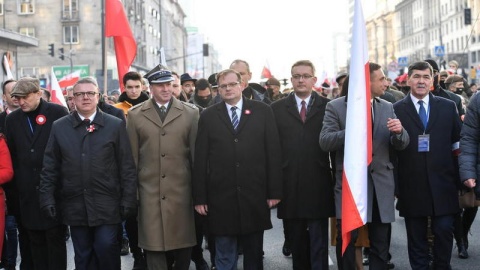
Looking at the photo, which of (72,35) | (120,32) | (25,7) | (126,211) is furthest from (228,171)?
(25,7)

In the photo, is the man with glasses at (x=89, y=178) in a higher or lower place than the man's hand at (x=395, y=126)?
lower

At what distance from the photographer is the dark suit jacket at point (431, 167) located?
305 inches

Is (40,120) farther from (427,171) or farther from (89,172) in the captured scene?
(427,171)

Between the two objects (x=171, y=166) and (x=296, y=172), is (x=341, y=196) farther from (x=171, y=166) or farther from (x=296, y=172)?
(x=171, y=166)

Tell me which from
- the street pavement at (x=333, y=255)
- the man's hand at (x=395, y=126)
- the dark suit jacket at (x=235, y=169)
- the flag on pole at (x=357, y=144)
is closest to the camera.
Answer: the flag on pole at (x=357, y=144)

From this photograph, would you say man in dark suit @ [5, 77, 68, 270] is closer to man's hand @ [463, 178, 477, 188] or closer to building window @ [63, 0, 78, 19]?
man's hand @ [463, 178, 477, 188]

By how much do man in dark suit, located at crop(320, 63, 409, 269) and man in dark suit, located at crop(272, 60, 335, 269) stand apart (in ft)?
0.97

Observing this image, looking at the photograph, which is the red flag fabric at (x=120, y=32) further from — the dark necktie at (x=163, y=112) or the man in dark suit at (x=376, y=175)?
the man in dark suit at (x=376, y=175)

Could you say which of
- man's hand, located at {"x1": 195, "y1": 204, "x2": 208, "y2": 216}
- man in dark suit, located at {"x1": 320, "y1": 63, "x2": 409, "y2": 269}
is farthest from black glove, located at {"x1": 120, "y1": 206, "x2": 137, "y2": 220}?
man in dark suit, located at {"x1": 320, "y1": 63, "x2": 409, "y2": 269}

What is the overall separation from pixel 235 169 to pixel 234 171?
0.02 metres

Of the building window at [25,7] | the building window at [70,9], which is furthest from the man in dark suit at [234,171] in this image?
the building window at [25,7]

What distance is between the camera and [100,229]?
7.41 metres

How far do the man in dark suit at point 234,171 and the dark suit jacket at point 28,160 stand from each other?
1.58m

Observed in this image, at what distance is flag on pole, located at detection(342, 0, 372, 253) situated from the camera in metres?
6.93
